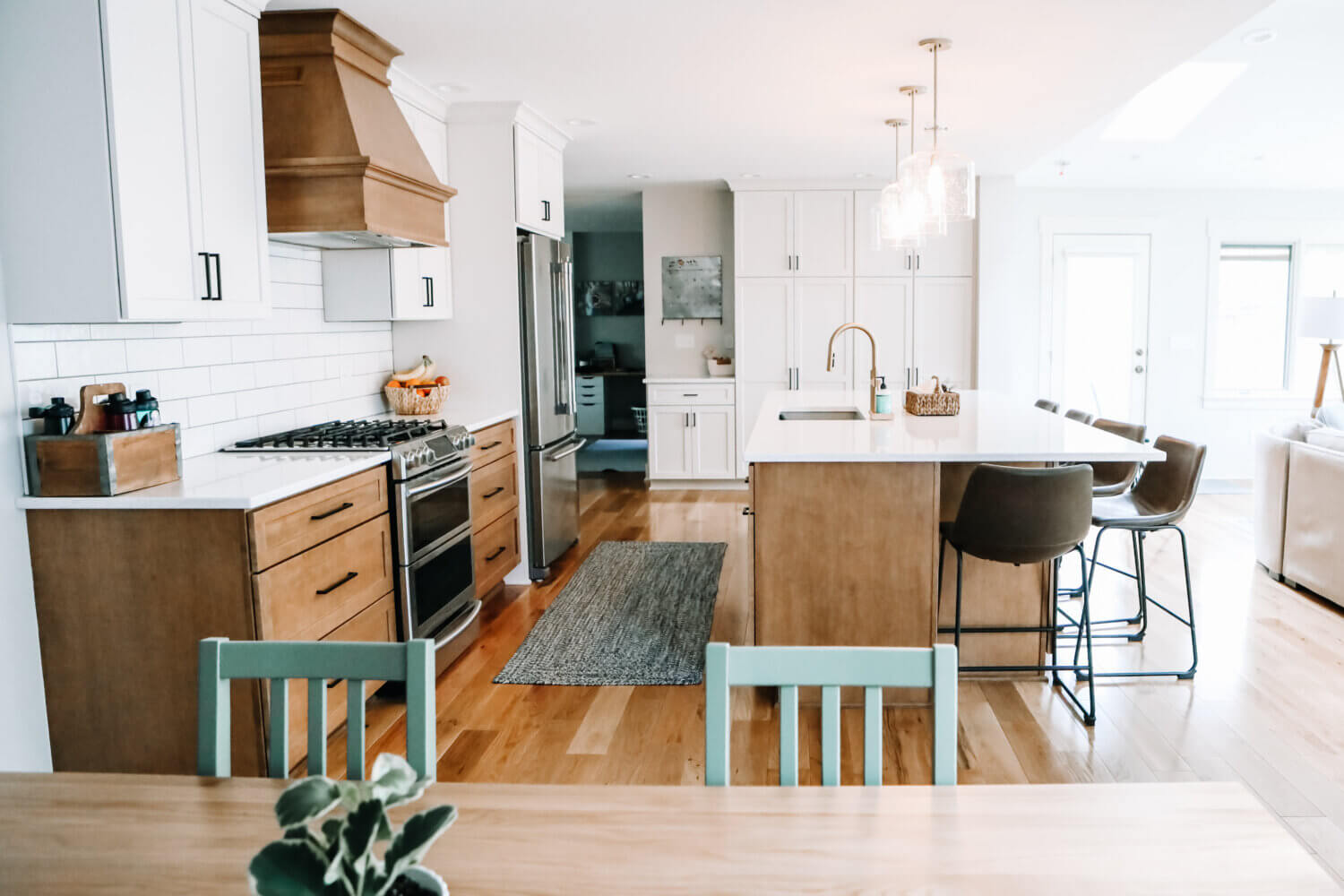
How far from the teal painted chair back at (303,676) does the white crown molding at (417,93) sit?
3.13m

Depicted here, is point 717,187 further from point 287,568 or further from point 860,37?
point 287,568

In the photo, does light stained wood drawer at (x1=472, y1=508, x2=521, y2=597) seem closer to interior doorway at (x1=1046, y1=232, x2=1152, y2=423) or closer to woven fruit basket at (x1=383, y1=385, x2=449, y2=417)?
woven fruit basket at (x1=383, y1=385, x2=449, y2=417)

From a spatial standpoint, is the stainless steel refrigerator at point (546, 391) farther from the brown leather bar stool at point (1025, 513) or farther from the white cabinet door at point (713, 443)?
the brown leather bar stool at point (1025, 513)

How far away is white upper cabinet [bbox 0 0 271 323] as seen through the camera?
92.8 inches

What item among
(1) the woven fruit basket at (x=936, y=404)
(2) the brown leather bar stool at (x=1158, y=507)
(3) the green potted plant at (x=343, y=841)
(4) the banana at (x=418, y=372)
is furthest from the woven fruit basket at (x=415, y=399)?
(3) the green potted plant at (x=343, y=841)

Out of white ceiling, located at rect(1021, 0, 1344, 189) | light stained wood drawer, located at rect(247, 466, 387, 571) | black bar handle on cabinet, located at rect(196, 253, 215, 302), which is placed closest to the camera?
light stained wood drawer, located at rect(247, 466, 387, 571)

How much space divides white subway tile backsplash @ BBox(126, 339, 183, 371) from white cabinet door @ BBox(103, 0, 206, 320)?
1.14 ft

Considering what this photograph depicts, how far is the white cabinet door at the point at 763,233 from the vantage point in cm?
707

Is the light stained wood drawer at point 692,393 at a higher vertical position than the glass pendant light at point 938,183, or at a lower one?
lower

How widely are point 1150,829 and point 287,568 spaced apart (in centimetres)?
223

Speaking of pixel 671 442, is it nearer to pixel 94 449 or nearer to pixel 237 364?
pixel 237 364

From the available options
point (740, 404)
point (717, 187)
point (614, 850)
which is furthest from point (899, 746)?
point (717, 187)

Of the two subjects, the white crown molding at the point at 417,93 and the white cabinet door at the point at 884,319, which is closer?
the white crown molding at the point at 417,93

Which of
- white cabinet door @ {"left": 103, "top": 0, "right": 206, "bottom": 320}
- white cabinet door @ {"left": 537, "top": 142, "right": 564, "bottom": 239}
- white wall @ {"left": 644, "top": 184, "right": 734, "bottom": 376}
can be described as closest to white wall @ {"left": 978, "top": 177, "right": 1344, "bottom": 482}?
white wall @ {"left": 644, "top": 184, "right": 734, "bottom": 376}
